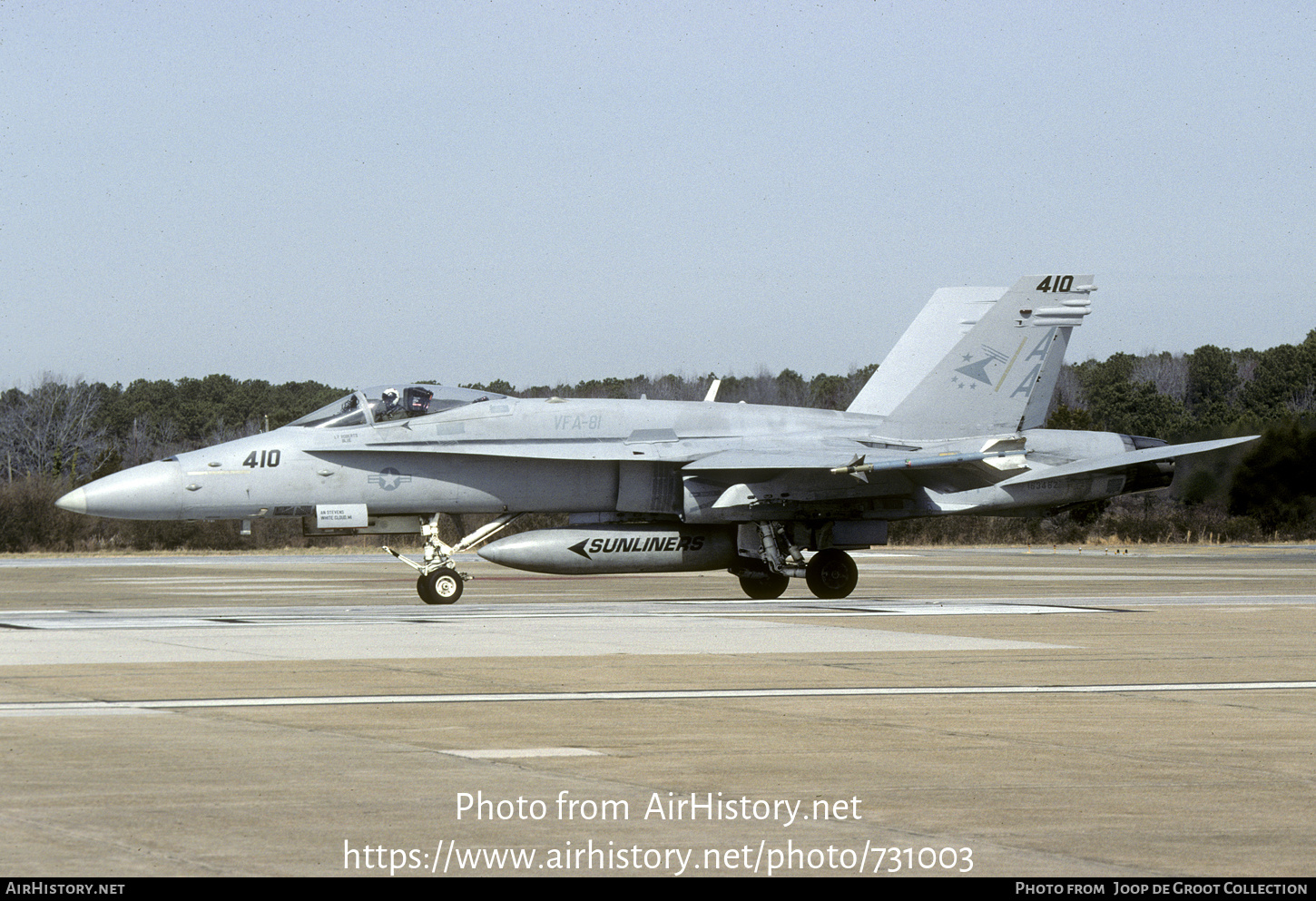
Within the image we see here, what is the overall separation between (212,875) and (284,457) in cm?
1645

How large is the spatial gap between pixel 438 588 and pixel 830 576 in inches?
236

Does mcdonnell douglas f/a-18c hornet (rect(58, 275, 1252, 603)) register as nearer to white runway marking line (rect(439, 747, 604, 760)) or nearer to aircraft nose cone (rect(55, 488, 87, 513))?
aircraft nose cone (rect(55, 488, 87, 513))

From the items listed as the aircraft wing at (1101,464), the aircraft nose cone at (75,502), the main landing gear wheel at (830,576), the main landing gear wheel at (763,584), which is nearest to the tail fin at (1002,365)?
the aircraft wing at (1101,464)

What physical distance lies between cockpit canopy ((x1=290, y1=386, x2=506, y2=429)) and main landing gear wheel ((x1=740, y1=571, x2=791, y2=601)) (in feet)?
17.0

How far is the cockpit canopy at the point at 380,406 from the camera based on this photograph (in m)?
21.8

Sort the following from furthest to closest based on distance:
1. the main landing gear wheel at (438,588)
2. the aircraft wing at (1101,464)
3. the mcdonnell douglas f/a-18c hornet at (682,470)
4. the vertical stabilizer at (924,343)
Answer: the vertical stabilizer at (924,343), the aircraft wing at (1101,464), the main landing gear wheel at (438,588), the mcdonnell douglas f/a-18c hornet at (682,470)

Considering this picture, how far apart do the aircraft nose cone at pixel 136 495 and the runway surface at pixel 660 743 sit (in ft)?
6.96

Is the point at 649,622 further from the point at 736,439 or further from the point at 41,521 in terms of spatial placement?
the point at 41,521

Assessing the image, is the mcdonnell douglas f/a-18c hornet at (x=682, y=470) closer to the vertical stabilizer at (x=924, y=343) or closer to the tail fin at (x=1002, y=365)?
the tail fin at (x=1002, y=365)

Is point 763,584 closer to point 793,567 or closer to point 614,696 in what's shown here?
point 793,567

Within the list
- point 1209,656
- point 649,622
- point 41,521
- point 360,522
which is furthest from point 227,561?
point 1209,656

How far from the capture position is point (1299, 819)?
6562 mm

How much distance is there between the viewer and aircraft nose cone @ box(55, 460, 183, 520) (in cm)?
2066
